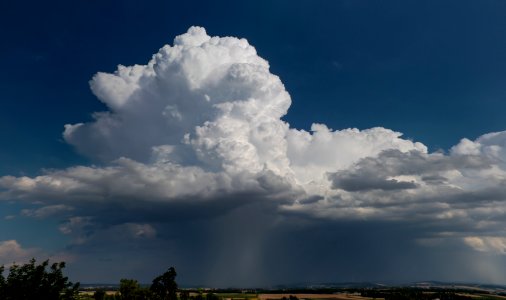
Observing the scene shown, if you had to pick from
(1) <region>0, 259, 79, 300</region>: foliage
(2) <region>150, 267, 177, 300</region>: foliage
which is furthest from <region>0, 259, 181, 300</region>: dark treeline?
(2) <region>150, 267, 177, 300</region>: foliage

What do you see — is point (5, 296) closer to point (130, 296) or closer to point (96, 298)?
point (130, 296)

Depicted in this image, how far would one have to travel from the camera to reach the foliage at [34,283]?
87500 millimetres

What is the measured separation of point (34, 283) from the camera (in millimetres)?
88875

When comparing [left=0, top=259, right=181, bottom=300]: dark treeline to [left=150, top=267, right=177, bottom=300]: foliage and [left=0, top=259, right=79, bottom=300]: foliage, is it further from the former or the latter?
[left=150, top=267, right=177, bottom=300]: foliage

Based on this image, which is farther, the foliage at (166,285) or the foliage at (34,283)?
the foliage at (166,285)

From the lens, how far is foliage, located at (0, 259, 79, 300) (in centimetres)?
8750

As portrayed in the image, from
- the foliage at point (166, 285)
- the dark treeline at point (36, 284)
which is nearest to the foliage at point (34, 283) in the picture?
the dark treeline at point (36, 284)

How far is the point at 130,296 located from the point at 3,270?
53.9 metres

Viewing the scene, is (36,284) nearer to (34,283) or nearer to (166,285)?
(34,283)

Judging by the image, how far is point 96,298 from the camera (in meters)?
188

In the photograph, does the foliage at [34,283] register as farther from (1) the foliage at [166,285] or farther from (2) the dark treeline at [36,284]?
(1) the foliage at [166,285]

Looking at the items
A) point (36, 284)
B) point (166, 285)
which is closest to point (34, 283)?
point (36, 284)

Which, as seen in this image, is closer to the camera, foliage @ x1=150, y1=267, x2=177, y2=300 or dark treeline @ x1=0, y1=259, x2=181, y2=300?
dark treeline @ x1=0, y1=259, x2=181, y2=300

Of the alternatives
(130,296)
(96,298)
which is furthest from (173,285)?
(96,298)
